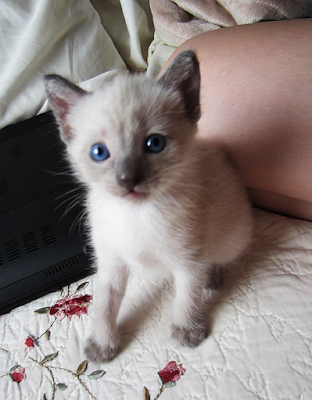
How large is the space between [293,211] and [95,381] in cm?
68

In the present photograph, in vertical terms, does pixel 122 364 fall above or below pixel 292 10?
below

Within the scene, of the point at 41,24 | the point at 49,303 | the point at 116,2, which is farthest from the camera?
the point at 116,2

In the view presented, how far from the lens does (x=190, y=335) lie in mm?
691

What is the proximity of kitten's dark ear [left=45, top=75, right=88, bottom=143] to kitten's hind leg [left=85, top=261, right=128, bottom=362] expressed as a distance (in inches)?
12.1

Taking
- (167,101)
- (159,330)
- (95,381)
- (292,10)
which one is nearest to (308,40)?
(292,10)

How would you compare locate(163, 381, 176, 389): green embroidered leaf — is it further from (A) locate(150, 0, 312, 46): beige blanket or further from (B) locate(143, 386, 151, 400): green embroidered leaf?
(A) locate(150, 0, 312, 46): beige blanket

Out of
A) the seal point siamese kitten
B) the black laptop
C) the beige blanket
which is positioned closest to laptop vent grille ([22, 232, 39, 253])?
the black laptop

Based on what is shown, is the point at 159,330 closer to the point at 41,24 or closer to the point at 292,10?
the point at 292,10

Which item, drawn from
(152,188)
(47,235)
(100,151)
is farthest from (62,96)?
(47,235)

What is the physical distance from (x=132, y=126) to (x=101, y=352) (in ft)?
1.59

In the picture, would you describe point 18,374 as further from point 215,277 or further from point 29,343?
point 215,277

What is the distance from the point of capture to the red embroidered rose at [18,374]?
694 millimetres

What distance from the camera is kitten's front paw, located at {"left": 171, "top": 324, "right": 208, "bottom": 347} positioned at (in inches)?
27.2

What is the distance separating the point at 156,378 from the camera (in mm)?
655
